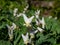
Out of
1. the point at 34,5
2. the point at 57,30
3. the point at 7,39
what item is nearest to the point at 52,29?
the point at 57,30

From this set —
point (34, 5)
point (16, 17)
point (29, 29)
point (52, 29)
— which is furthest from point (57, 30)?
point (34, 5)

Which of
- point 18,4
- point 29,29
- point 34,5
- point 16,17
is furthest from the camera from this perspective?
point 34,5

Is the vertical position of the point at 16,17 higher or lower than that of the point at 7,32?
higher

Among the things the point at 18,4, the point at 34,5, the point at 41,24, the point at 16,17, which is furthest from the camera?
the point at 34,5

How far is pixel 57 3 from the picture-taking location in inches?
459

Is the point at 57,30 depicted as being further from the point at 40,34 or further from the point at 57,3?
the point at 57,3

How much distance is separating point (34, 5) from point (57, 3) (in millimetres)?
1045

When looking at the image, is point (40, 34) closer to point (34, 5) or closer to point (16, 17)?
point (16, 17)

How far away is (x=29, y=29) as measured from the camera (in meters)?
3.44

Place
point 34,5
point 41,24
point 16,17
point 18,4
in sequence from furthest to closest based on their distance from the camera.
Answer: point 34,5 < point 18,4 < point 16,17 < point 41,24

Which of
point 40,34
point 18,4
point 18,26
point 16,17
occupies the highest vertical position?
point 18,4

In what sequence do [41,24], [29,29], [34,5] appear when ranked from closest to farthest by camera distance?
1. [29,29]
2. [41,24]
3. [34,5]

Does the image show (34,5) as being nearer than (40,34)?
No

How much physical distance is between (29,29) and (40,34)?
0.19m
